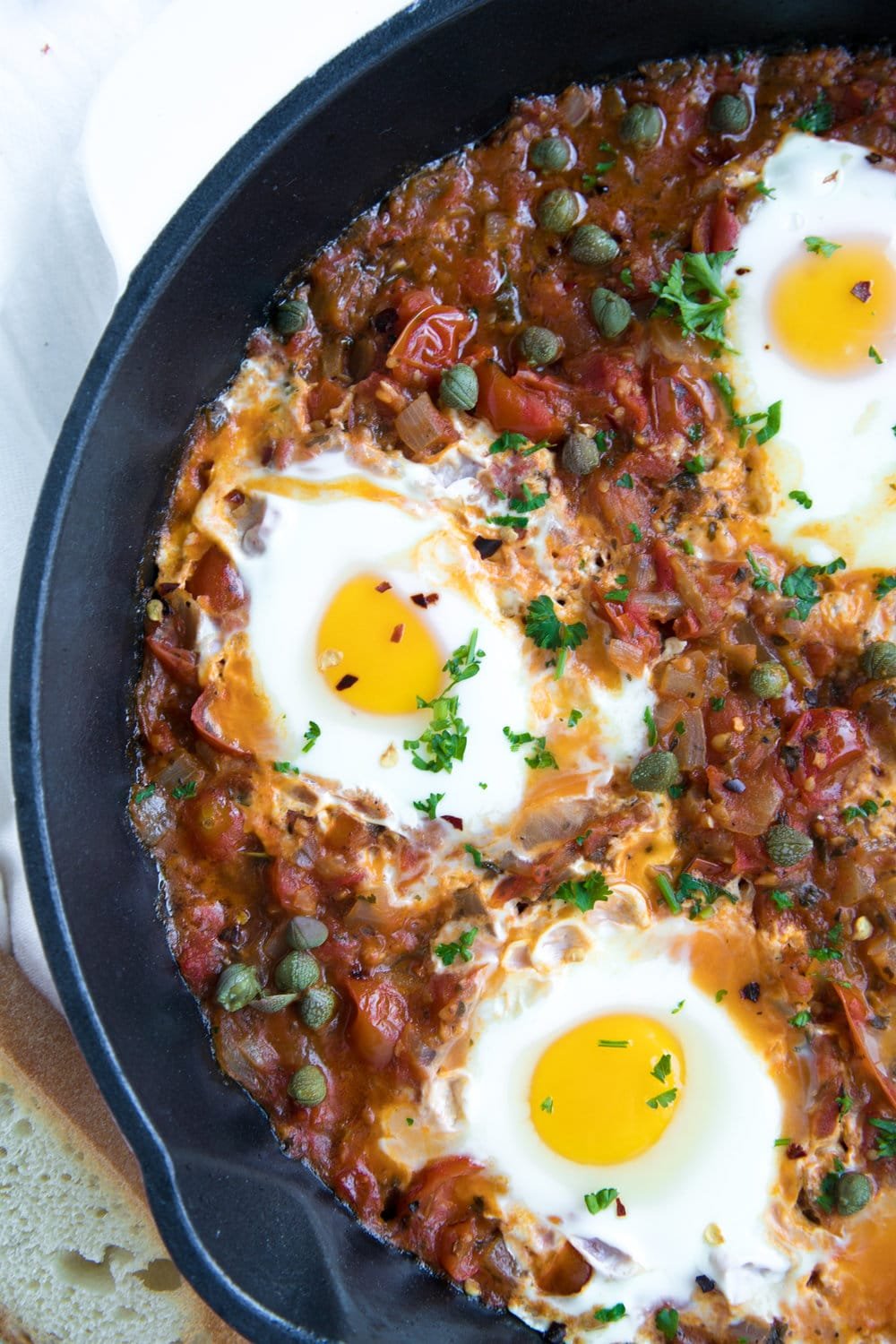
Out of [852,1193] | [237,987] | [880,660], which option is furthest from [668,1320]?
[880,660]

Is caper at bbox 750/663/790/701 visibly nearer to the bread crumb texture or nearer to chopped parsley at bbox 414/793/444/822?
chopped parsley at bbox 414/793/444/822

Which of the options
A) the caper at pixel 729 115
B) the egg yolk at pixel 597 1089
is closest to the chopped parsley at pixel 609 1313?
the egg yolk at pixel 597 1089

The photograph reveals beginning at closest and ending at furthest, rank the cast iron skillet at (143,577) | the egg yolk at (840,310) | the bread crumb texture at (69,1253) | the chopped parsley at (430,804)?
the cast iron skillet at (143,577) → the chopped parsley at (430,804) → the egg yolk at (840,310) → the bread crumb texture at (69,1253)

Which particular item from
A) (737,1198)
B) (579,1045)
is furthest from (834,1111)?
(579,1045)

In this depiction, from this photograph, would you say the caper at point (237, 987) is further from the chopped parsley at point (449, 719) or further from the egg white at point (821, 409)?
the egg white at point (821, 409)

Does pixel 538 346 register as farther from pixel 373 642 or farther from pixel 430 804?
pixel 430 804
